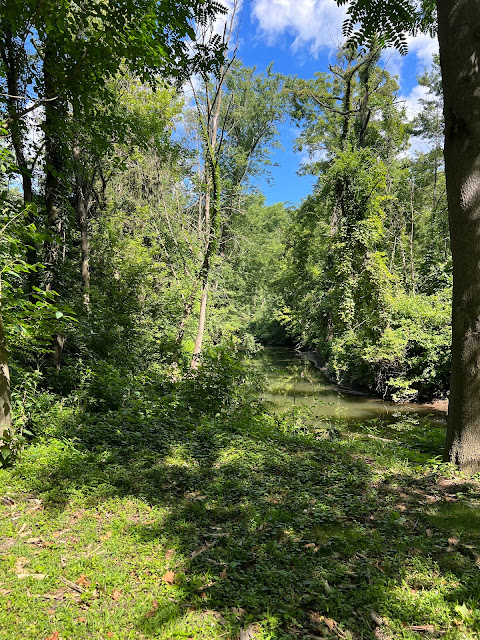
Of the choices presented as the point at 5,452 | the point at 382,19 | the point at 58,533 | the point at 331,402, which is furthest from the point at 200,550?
the point at 331,402

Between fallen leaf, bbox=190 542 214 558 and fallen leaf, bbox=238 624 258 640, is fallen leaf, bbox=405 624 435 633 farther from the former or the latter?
fallen leaf, bbox=190 542 214 558

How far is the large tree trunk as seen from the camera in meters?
3.78

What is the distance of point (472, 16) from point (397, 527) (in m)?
5.07

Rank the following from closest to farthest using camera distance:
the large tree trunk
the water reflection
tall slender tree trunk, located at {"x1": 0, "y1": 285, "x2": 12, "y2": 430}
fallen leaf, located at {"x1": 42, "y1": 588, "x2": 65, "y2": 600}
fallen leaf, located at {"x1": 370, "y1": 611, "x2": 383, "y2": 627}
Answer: fallen leaf, located at {"x1": 370, "y1": 611, "x2": 383, "y2": 627}, fallen leaf, located at {"x1": 42, "y1": 588, "x2": 65, "y2": 600}, tall slender tree trunk, located at {"x1": 0, "y1": 285, "x2": 12, "y2": 430}, the large tree trunk, the water reflection

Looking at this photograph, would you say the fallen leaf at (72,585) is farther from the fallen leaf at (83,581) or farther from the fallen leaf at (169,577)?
the fallen leaf at (169,577)

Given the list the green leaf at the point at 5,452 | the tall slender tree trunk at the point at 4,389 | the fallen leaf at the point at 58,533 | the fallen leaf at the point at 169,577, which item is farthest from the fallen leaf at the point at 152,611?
the tall slender tree trunk at the point at 4,389

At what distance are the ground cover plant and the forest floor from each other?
0.01 metres

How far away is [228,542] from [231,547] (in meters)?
0.07

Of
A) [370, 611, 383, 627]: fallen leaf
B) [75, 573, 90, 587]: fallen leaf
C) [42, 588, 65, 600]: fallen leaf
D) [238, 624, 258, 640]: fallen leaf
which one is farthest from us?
[75, 573, 90, 587]: fallen leaf

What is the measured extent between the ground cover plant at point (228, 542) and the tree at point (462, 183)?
0.64 meters

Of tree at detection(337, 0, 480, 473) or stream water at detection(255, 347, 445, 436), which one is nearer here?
tree at detection(337, 0, 480, 473)

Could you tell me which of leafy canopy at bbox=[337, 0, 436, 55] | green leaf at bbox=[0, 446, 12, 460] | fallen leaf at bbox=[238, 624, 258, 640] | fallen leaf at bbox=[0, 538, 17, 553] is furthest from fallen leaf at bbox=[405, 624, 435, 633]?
leafy canopy at bbox=[337, 0, 436, 55]

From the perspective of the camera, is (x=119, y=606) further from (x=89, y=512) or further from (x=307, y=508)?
(x=307, y=508)

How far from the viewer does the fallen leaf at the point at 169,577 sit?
8.16ft
